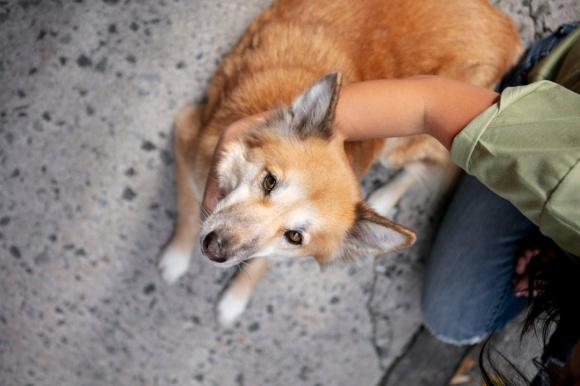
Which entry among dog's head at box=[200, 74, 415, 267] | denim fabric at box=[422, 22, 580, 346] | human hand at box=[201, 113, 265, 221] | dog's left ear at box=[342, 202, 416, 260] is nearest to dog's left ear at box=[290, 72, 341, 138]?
dog's head at box=[200, 74, 415, 267]

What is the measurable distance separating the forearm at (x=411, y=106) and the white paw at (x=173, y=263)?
0.96 metres

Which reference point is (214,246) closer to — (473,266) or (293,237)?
(293,237)

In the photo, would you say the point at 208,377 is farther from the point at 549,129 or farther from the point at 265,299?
the point at 549,129

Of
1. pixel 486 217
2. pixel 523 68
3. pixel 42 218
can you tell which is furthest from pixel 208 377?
pixel 523 68

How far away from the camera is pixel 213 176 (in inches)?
70.0

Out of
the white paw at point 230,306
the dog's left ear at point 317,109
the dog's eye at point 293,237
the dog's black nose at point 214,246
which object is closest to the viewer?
the dog's left ear at point 317,109

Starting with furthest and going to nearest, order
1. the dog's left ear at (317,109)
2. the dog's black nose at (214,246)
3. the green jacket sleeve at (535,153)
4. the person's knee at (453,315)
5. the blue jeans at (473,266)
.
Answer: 1. the person's knee at (453,315)
2. the blue jeans at (473,266)
3. the dog's black nose at (214,246)
4. the dog's left ear at (317,109)
5. the green jacket sleeve at (535,153)

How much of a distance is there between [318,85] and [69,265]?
4.47 ft

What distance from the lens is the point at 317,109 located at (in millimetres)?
1605

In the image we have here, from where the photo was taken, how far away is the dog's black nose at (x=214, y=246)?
1.61m

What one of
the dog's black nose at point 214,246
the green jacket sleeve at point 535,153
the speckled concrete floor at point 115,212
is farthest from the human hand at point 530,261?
the dog's black nose at point 214,246

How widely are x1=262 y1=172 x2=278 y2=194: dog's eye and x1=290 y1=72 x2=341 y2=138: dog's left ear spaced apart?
0.16m

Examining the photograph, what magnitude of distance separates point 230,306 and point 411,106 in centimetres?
123

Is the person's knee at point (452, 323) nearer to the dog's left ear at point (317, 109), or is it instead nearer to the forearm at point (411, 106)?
the forearm at point (411, 106)
